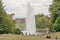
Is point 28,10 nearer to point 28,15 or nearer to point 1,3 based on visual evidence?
point 28,15

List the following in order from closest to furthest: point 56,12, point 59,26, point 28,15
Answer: point 59,26, point 56,12, point 28,15

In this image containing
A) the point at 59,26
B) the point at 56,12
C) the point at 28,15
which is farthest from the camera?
the point at 28,15

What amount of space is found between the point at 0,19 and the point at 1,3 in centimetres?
437

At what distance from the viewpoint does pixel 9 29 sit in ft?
131

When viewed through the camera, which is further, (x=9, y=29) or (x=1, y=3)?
(x=1, y=3)

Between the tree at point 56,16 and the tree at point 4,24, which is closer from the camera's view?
the tree at point 4,24

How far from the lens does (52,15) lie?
44500 mm

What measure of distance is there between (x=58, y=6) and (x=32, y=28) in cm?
730

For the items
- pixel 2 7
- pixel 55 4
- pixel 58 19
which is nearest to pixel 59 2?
pixel 55 4

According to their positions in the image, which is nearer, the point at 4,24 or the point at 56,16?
the point at 4,24

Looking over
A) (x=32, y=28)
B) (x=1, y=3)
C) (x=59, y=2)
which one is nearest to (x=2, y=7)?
(x=1, y=3)

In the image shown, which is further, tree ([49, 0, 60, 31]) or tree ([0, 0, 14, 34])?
tree ([49, 0, 60, 31])

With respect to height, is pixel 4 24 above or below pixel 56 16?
below

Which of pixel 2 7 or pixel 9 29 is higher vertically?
pixel 2 7
